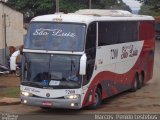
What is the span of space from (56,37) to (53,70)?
47.3 inches

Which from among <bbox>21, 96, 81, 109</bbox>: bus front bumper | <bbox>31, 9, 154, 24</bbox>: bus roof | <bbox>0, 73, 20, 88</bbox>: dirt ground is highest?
<bbox>31, 9, 154, 24</bbox>: bus roof

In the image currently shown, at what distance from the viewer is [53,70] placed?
17797mm

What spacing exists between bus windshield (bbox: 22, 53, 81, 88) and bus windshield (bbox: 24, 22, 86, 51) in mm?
349

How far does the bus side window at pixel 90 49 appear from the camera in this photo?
18.3 metres

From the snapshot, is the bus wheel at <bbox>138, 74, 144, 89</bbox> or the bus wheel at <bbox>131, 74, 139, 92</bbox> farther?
the bus wheel at <bbox>138, 74, 144, 89</bbox>

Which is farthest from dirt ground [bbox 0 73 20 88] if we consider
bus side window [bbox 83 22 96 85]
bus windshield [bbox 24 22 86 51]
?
bus side window [bbox 83 22 96 85]

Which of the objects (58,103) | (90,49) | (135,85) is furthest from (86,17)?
(135,85)

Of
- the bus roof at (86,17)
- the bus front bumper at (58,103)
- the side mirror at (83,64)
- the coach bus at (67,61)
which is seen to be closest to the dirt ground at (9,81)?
the bus roof at (86,17)

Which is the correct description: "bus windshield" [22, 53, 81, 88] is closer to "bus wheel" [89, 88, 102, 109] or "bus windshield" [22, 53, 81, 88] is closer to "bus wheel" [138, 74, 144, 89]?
"bus wheel" [89, 88, 102, 109]

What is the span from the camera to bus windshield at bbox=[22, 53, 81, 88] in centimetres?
1764

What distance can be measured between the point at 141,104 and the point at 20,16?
17.4 metres

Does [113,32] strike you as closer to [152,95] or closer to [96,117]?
[152,95]

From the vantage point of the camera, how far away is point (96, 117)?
54.6ft

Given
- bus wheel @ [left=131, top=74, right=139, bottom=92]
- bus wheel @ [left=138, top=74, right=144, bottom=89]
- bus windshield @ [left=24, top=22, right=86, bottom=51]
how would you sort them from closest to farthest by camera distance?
bus windshield @ [left=24, top=22, right=86, bottom=51] < bus wheel @ [left=131, top=74, right=139, bottom=92] < bus wheel @ [left=138, top=74, right=144, bottom=89]
